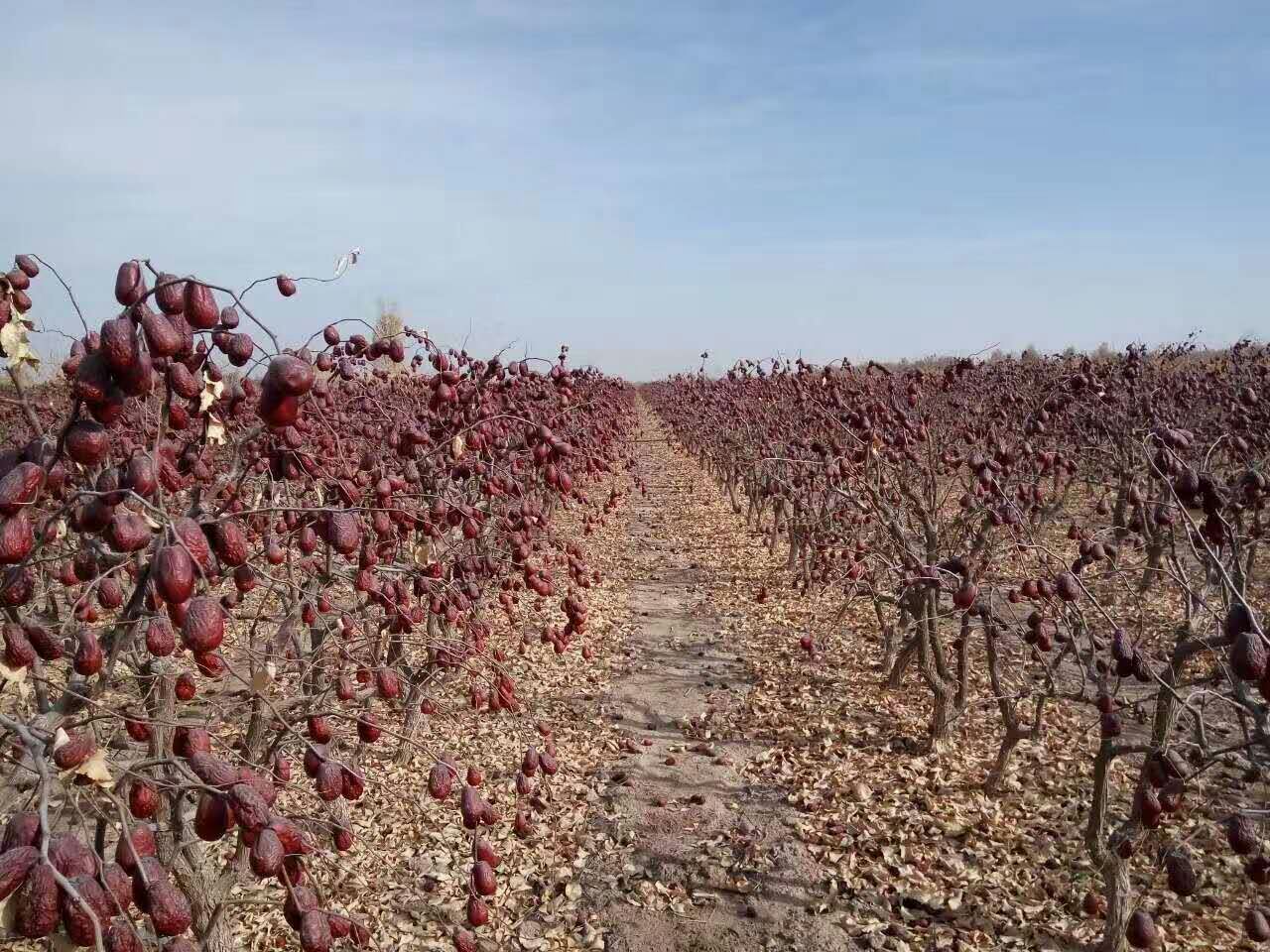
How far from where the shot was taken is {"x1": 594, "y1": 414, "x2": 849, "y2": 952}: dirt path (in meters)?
4.13

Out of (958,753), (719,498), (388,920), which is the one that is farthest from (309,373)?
(719,498)

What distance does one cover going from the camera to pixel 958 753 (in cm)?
571

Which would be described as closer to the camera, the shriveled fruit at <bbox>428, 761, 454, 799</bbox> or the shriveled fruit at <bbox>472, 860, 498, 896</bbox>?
the shriveled fruit at <bbox>428, 761, 454, 799</bbox>

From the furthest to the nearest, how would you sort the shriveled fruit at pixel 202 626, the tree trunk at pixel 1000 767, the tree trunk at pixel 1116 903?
the tree trunk at pixel 1000 767
the tree trunk at pixel 1116 903
the shriveled fruit at pixel 202 626

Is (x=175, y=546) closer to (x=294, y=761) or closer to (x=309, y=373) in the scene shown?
(x=309, y=373)

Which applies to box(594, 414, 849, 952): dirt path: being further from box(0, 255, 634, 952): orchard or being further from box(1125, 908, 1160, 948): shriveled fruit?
box(1125, 908, 1160, 948): shriveled fruit

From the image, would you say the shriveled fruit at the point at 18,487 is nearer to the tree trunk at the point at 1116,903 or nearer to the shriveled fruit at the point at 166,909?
the shriveled fruit at the point at 166,909

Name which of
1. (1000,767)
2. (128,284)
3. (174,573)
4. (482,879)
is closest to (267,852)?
(174,573)

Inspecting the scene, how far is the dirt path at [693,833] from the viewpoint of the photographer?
13.6ft

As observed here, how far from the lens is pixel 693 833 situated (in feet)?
16.3

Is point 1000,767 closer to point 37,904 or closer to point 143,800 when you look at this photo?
point 143,800

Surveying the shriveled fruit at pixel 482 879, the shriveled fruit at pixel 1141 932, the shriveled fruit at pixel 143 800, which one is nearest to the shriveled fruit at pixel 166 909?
the shriveled fruit at pixel 143 800

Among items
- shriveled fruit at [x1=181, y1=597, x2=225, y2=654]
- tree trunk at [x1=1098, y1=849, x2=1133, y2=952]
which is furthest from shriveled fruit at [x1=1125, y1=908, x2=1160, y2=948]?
shriveled fruit at [x1=181, y1=597, x2=225, y2=654]

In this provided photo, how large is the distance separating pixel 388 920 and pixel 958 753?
12.6 ft
